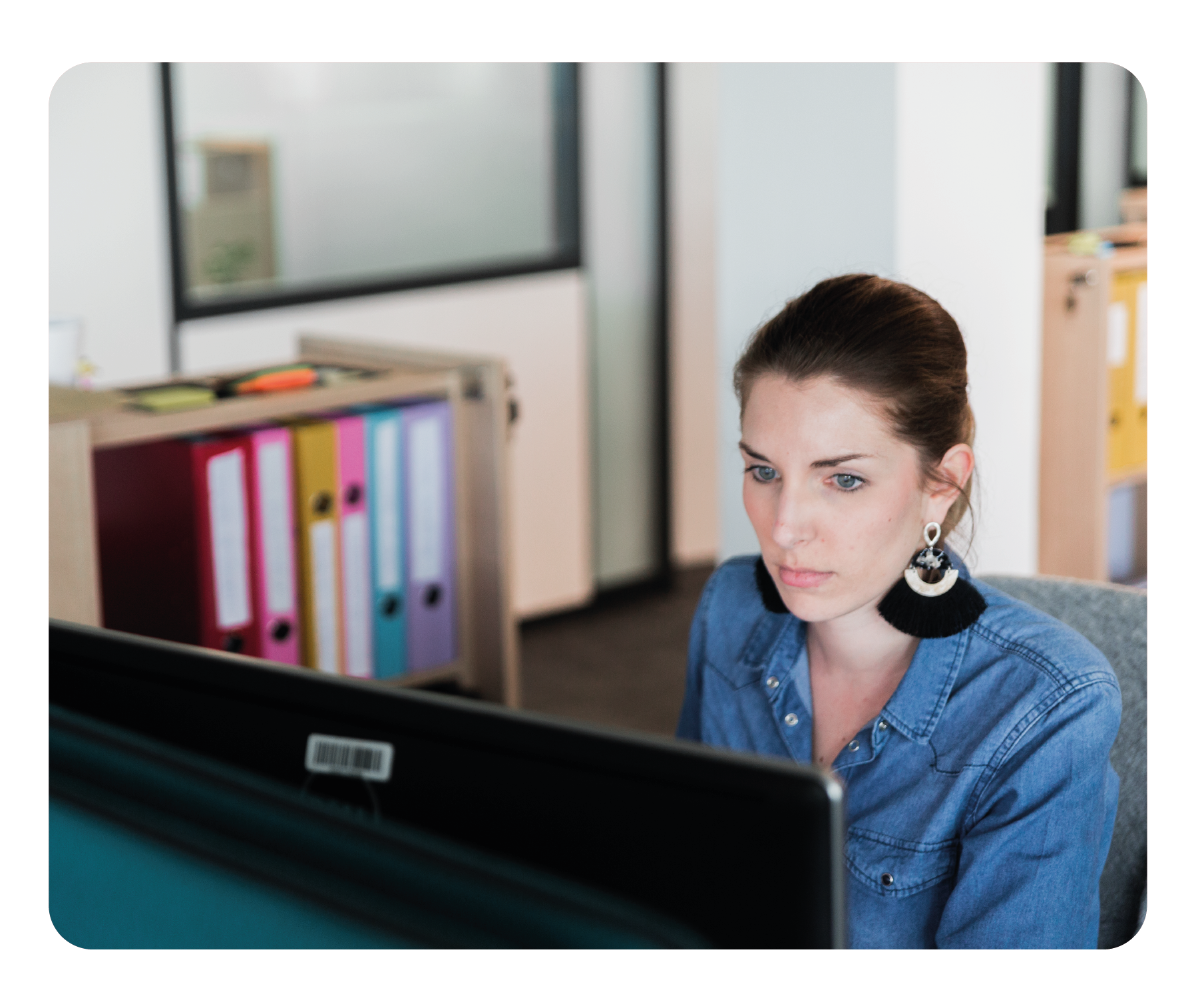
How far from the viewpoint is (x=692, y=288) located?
4105 mm

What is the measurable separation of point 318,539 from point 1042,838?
1.04 meters

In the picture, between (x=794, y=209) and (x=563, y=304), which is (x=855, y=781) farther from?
(x=563, y=304)

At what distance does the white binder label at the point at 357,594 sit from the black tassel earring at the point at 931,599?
855 millimetres

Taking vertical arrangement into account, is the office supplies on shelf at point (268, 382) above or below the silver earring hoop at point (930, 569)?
above

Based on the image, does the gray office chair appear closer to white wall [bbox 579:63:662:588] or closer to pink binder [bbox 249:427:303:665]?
pink binder [bbox 249:427:303:665]

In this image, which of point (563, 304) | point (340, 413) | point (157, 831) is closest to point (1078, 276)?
point (563, 304)

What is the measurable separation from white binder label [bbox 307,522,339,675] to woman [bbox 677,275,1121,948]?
77 centimetres

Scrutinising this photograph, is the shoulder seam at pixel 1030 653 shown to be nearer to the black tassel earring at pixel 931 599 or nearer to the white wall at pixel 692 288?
the black tassel earring at pixel 931 599

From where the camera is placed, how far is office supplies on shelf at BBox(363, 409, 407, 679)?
1860 millimetres

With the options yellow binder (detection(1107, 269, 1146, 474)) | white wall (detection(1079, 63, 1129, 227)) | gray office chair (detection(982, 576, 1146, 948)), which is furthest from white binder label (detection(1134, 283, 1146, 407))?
gray office chair (detection(982, 576, 1146, 948))

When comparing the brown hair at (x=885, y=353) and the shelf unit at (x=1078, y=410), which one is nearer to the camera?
the brown hair at (x=885, y=353)

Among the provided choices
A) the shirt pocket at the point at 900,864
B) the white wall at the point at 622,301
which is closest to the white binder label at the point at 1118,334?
the white wall at the point at 622,301

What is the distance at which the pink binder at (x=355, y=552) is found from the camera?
1824mm

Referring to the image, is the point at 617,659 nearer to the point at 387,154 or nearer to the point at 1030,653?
the point at 387,154
